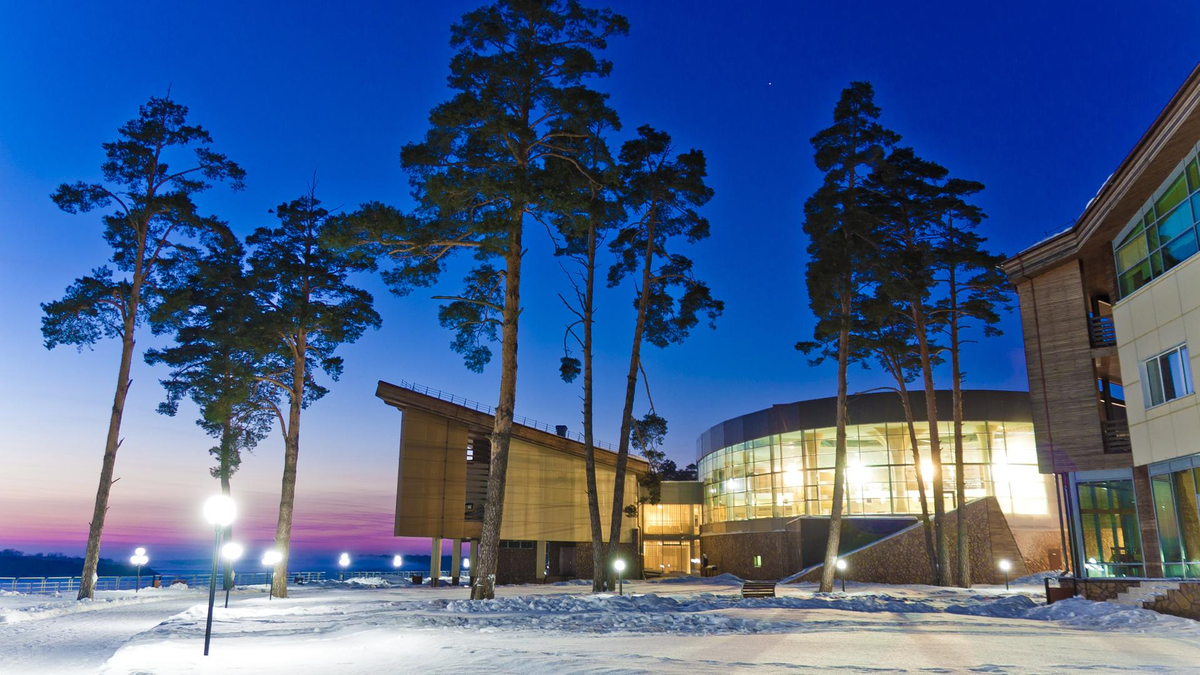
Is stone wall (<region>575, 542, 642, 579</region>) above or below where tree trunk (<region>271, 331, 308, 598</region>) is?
below

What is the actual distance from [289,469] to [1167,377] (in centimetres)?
2273

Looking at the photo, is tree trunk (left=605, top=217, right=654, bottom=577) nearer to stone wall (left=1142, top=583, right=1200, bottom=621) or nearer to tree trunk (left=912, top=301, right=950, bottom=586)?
tree trunk (left=912, top=301, right=950, bottom=586)

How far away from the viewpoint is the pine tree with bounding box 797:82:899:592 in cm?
2309

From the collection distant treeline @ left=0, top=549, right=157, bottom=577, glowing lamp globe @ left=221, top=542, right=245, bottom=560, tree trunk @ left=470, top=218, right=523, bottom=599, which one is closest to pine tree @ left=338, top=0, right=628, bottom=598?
tree trunk @ left=470, top=218, right=523, bottom=599

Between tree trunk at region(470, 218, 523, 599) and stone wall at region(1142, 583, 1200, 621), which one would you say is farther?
tree trunk at region(470, 218, 523, 599)

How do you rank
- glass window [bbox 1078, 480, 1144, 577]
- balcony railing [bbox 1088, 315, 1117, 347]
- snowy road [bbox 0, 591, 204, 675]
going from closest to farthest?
snowy road [bbox 0, 591, 204, 675], glass window [bbox 1078, 480, 1144, 577], balcony railing [bbox 1088, 315, 1117, 347]

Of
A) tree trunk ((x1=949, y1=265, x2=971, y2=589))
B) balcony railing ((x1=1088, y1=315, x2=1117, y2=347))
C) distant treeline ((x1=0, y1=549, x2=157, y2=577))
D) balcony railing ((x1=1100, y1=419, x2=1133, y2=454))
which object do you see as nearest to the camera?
balcony railing ((x1=1100, y1=419, x2=1133, y2=454))

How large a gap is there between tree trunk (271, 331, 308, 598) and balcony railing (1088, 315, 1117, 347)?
73.8ft

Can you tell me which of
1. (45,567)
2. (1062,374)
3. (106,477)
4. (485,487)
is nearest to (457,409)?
(485,487)

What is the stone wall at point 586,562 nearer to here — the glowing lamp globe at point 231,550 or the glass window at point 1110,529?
the glowing lamp globe at point 231,550

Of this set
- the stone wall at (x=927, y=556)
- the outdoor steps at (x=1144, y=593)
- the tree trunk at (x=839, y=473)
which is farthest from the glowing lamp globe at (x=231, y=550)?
the outdoor steps at (x=1144, y=593)

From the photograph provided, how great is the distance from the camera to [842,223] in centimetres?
2381

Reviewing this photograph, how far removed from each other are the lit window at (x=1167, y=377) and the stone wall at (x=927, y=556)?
1395 cm

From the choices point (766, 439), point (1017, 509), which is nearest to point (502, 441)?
point (766, 439)
